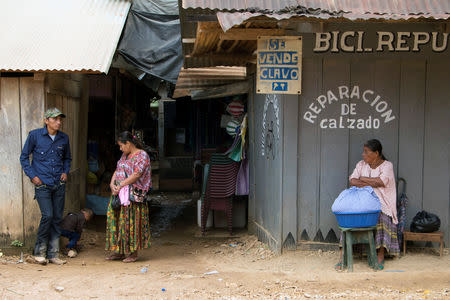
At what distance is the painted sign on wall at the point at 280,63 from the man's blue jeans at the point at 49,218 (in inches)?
119

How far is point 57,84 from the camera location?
6.89 meters

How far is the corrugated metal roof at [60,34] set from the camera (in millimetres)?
6418

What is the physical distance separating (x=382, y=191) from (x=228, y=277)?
82.1 inches

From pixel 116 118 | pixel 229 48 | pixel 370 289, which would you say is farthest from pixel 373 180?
pixel 116 118

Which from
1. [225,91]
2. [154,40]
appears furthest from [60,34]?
[225,91]

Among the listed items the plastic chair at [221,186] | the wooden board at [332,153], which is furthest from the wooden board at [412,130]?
the plastic chair at [221,186]

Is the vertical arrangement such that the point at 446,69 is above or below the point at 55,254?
above

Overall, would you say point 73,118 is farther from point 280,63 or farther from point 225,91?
point 280,63

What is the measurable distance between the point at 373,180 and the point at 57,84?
4.53 metres

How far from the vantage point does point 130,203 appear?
6.29 meters

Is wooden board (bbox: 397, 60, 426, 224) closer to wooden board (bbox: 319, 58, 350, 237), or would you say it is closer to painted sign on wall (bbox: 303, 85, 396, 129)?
painted sign on wall (bbox: 303, 85, 396, 129)

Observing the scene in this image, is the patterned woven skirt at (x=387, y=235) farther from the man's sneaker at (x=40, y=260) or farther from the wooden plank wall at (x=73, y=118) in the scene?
the wooden plank wall at (x=73, y=118)

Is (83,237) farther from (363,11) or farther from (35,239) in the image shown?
(363,11)

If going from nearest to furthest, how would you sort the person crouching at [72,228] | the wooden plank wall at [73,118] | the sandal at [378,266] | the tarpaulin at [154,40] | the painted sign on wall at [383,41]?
the sandal at [378,266]
the painted sign on wall at [383,41]
the person crouching at [72,228]
the wooden plank wall at [73,118]
the tarpaulin at [154,40]
